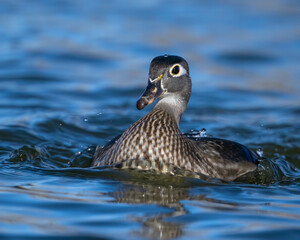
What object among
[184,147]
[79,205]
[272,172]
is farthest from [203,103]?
[79,205]

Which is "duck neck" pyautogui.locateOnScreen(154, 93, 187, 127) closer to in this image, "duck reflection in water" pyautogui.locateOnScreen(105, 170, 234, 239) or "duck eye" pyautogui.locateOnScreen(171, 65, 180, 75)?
"duck eye" pyautogui.locateOnScreen(171, 65, 180, 75)

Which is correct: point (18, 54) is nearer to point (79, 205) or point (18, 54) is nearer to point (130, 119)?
point (130, 119)

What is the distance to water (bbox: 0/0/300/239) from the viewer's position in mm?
5078

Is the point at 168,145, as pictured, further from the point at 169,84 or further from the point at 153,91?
the point at 169,84

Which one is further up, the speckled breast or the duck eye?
the duck eye

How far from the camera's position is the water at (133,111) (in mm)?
5078

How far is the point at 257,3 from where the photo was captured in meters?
19.2

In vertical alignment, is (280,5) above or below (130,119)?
above

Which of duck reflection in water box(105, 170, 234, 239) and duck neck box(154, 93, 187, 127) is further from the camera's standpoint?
duck neck box(154, 93, 187, 127)

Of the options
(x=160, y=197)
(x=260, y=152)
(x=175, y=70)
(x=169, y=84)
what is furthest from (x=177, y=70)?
(x=260, y=152)

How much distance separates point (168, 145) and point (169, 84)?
733mm

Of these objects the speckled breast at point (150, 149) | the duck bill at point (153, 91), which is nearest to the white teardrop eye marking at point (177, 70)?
the duck bill at point (153, 91)

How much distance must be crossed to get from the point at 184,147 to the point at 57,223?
2055 millimetres

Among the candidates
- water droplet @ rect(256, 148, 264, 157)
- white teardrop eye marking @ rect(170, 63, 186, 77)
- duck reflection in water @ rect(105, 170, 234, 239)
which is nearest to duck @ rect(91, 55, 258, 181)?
white teardrop eye marking @ rect(170, 63, 186, 77)
